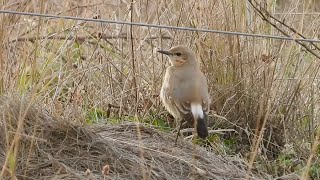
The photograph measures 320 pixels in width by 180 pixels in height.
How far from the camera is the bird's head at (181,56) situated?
557 cm

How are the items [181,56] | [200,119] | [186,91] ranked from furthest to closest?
[181,56], [186,91], [200,119]

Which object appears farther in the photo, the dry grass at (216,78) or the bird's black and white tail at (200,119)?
the dry grass at (216,78)

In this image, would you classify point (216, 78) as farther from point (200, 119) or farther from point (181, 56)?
point (200, 119)

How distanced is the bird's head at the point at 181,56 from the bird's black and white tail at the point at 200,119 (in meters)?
0.37

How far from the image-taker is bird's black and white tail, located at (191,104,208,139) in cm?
514

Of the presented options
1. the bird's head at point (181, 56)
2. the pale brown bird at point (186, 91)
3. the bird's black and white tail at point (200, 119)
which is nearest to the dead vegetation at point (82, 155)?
the bird's black and white tail at point (200, 119)

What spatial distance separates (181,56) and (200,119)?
22.0 inches

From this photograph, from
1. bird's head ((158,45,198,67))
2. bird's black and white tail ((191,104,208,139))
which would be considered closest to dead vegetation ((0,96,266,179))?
bird's black and white tail ((191,104,208,139))

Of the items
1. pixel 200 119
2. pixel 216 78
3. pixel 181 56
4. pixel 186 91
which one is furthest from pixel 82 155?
pixel 216 78

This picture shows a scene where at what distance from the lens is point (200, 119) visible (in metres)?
5.24

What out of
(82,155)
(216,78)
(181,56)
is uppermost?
(181,56)

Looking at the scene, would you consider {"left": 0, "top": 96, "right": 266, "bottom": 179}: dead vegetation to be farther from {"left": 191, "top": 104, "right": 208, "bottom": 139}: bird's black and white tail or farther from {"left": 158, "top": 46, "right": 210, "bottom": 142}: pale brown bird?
{"left": 158, "top": 46, "right": 210, "bottom": 142}: pale brown bird

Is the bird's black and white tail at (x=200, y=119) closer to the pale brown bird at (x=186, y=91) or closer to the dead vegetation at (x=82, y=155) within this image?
the pale brown bird at (x=186, y=91)

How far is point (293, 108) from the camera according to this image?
588 cm
